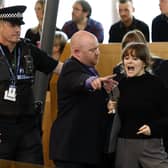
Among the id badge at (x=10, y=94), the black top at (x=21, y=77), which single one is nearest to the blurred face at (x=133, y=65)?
the black top at (x=21, y=77)

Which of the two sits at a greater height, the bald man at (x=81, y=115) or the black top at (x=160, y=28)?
the black top at (x=160, y=28)

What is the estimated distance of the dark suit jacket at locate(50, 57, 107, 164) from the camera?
439cm

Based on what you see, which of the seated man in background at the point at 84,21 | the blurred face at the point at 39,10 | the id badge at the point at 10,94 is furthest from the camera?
the blurred face at the point at 39,10

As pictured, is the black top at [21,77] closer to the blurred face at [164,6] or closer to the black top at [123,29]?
the blurred face at [164,6]

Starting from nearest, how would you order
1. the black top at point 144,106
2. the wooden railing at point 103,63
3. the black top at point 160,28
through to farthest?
1. the black top at point 144,106
2. the wooden railing at point 103,63
3. the black top at point 160,28

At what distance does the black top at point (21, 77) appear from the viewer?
14.3 ft

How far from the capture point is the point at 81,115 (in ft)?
14.4

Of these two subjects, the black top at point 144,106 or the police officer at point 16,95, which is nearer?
the black top at point 144,106

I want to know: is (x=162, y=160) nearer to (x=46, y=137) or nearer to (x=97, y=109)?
(x=97, y=109)

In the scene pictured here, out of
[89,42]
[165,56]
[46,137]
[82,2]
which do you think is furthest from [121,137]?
[82,2]

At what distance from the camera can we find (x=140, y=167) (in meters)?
4.20

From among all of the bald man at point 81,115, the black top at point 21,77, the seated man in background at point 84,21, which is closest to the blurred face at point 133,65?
the bald man at point 81,115

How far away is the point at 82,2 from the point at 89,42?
8.98 feet

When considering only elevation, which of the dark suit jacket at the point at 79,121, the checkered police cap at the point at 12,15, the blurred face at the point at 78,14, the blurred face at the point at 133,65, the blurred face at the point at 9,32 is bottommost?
the dark suit jacket at the point at 79,121
